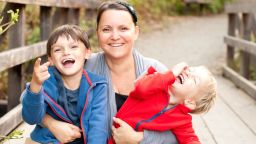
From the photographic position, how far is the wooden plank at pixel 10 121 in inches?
144

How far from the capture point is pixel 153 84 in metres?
2.85

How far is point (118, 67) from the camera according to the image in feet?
10.5

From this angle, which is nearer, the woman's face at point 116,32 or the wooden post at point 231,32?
the woman's face at point 116,32

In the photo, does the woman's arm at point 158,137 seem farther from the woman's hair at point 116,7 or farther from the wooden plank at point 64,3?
the wooden plank at point 64,3

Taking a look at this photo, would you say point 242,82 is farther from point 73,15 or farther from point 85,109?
point 85,109

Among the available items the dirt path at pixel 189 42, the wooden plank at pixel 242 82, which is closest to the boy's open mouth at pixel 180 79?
the wooden plank at pixel 242 82

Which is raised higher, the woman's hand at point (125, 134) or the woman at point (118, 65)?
the woman at point (118, 65)

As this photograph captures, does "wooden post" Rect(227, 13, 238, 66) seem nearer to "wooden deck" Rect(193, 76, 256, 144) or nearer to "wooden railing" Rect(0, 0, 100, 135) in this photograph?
"wooden deck" Rect(193, 76, 256, 144)

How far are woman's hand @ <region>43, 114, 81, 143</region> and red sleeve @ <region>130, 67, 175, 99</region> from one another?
414 mm

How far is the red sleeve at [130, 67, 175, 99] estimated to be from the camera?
284 centimetres

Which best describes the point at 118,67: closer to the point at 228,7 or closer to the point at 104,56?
the point at 104,56

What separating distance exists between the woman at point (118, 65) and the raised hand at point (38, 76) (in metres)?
0.36

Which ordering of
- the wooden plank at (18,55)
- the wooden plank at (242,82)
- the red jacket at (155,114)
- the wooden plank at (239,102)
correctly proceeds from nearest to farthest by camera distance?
the red jacket at (155,114)
the wooden plank at (18,55)
the wooden plank at (239,102)
the wooden plank at (242,82)

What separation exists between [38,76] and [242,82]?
416 centimetres
